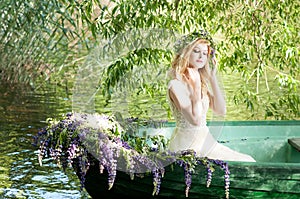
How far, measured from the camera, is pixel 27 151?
22.5 ft

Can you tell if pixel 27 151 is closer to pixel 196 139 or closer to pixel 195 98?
pixel 196 139

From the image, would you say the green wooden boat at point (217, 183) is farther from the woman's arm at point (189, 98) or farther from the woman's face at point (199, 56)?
the woman's face at point (199, 56)

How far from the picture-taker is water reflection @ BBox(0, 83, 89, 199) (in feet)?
18.1

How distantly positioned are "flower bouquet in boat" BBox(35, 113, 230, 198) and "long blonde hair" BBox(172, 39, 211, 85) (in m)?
0.51

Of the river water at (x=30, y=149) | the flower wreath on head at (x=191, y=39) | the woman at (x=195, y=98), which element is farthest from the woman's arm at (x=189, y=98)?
the river water at (x=30, y=149)

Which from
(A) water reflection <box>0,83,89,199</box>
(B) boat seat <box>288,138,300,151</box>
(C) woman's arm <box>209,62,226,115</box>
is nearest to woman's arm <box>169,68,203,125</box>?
(C) woman's arm <box>209,62,226,115</box>

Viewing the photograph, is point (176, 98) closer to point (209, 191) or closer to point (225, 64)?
point (209, 191)

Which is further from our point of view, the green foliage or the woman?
the green foliage

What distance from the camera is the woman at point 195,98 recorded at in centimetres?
438

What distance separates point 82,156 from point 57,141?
168 mm

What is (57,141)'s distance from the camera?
4.11 meters

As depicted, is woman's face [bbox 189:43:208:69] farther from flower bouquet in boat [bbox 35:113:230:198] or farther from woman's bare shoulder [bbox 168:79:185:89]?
flower bouquet in boat [bbox 35:113:230:198]

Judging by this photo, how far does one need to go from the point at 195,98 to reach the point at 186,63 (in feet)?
0.77

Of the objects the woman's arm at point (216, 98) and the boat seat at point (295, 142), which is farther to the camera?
the boat seat at point (295, 142)
